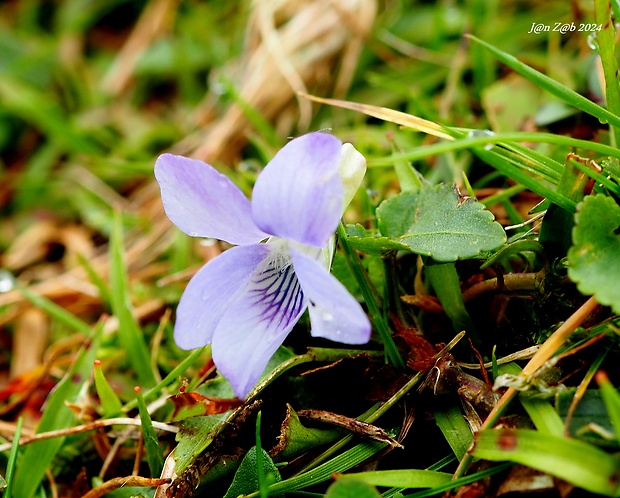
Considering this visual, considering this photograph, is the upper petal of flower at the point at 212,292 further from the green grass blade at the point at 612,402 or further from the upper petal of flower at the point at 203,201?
the green grass blade at the point at 612,402

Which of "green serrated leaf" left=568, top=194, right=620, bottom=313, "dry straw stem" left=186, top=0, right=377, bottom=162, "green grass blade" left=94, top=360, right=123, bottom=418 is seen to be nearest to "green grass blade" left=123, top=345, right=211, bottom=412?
"green grass blade" left=94, top=360, right=123, bottom=418

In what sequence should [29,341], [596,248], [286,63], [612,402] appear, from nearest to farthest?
1. [612,402]
2. [596,248]
3. [29,341]
4. [286,63]

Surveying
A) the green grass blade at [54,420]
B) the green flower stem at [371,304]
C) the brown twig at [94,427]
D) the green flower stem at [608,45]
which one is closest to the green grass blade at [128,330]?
the green grass blade at [54,420]

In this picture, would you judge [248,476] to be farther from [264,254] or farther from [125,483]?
[264,254]

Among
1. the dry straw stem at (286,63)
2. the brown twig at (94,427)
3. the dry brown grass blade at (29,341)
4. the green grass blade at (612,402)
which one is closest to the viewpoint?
the green grass blade at (612,402)

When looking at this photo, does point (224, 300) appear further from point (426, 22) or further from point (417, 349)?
point (426, 22)

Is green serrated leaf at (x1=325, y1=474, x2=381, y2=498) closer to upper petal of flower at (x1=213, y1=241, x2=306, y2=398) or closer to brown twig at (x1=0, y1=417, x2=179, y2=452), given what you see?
upper petal of flower at (x1=213, y1=241, x2=306, y2=398)

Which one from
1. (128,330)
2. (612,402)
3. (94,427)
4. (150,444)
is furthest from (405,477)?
(128,330)
